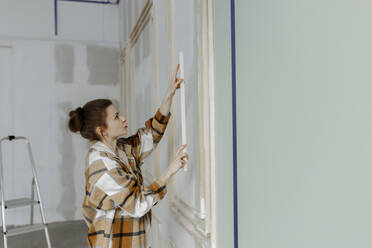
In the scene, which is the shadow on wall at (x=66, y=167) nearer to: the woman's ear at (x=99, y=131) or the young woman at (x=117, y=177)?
the young woman at (x=117, y=177)

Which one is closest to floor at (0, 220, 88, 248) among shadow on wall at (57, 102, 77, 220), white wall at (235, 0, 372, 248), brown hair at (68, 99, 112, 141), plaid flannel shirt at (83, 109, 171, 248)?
shadow on wall at (57, 102, 77, 220)

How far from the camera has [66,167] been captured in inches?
159

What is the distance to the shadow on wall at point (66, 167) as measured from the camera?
400 cm

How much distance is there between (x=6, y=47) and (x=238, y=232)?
3.93 metres

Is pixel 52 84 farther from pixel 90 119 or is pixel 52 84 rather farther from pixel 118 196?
pixel 118 196

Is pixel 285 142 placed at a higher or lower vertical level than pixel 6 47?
lower

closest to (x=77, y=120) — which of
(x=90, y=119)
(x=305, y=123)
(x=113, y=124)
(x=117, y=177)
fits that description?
(x=90, y=119)

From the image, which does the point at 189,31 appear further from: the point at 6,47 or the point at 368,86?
the point at 6,47

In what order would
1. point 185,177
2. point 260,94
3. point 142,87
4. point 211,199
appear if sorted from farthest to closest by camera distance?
point 142,87
point 185,177
point 211,199
point 260,94

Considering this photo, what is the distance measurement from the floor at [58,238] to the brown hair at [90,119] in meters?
2.17

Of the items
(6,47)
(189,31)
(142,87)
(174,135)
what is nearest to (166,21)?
(189,31)

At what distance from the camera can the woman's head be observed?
1.50 metres

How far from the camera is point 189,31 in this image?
1.37 meters

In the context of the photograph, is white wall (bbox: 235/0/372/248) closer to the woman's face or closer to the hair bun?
the woman's face
